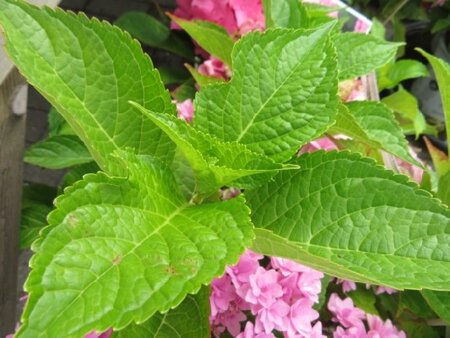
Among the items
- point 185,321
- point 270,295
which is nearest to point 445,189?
point 270,295

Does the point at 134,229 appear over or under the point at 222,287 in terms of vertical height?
over

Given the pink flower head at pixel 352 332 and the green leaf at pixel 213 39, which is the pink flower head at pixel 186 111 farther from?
the pink flower head at pixel 352 332

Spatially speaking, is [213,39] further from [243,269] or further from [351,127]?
[243,269]

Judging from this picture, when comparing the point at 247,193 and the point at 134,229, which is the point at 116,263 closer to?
the point at 134,229

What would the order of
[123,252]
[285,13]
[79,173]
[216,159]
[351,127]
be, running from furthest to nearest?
[79,173]
[285,13]
[351,127]
[216,159]
[123,252]

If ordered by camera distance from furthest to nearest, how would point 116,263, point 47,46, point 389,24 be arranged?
point 389,24 < point 47,46 < point 116,263

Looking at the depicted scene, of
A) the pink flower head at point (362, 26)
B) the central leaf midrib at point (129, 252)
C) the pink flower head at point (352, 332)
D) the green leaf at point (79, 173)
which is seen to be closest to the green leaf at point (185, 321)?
the central leaf midrib at point (129, 252)

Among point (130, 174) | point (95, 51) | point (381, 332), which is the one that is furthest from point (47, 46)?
point (381, 332)

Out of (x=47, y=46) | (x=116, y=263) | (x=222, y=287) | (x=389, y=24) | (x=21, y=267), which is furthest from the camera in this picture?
(x=389, y=24)
